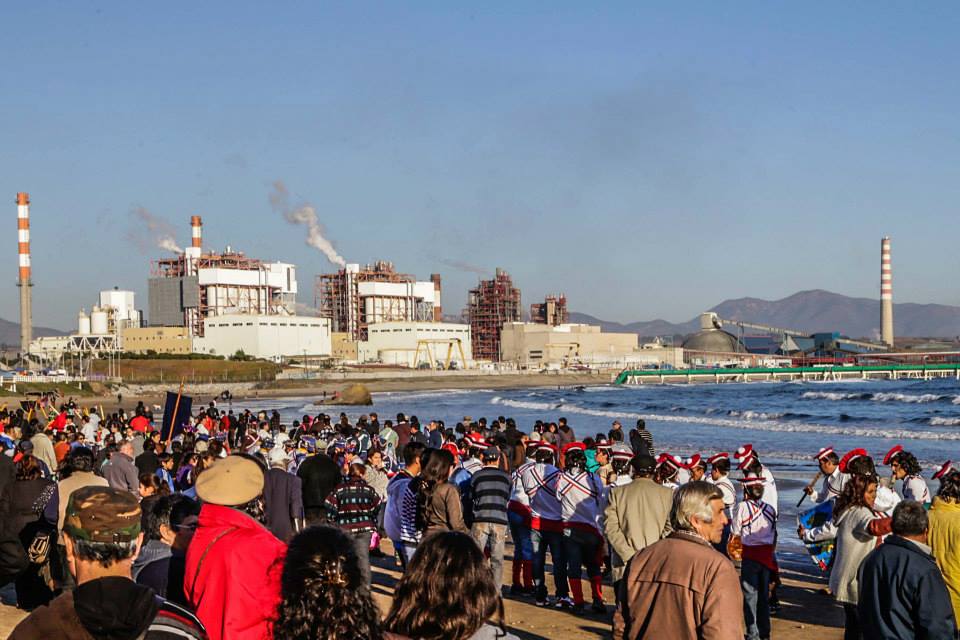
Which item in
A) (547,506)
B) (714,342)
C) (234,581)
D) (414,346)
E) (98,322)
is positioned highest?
(98,322)

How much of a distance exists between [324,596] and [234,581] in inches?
36.1

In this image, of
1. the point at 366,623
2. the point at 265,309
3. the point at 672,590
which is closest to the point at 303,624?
the point at 366,623

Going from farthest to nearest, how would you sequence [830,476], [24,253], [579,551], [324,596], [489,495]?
[24,253], [830,476], [579,551], [489,495], [324,596]

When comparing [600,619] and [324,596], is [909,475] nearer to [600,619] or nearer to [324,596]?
[600,619]

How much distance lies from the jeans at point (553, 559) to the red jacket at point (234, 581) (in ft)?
18.3

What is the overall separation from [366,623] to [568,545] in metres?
6.34

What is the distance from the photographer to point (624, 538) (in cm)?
767

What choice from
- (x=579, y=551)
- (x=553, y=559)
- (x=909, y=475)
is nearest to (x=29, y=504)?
(x=553, y=559)

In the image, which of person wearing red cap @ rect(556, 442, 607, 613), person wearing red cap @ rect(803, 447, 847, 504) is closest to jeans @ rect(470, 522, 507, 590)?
person wearing red cap @ rect(556, 442, 607, 613)

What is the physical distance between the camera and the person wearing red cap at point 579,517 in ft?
29.6

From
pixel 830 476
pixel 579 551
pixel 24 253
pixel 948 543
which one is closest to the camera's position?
pixel 948 543

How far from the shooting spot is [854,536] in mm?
6488

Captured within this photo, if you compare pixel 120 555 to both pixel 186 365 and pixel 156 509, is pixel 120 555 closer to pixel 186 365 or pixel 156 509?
pixel 156 509

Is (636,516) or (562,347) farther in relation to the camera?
(562,347)
